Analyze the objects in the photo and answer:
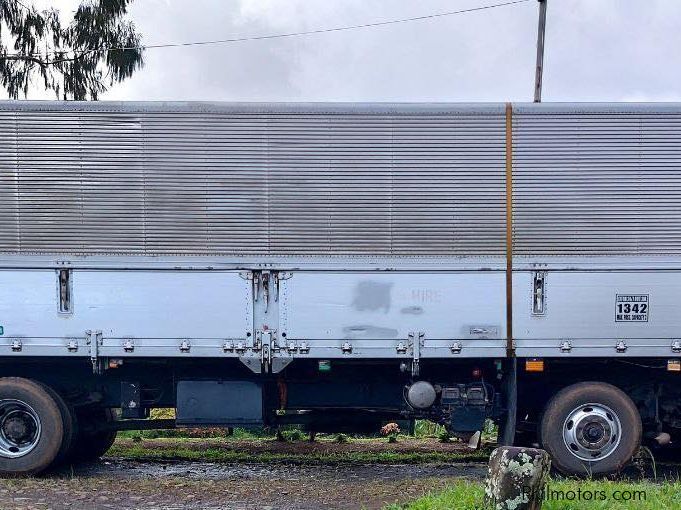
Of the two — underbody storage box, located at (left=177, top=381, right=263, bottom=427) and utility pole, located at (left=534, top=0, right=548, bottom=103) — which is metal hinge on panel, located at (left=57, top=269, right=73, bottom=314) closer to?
underbody storage box, located at (left=177, top=381, right=263, bottom=427)

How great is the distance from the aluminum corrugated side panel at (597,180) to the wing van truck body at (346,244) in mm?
20

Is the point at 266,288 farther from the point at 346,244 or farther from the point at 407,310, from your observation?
the point at 407,310

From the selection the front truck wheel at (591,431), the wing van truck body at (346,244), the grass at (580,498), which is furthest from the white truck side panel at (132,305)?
the front truck wheel at (591,431)

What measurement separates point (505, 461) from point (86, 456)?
5.82 m

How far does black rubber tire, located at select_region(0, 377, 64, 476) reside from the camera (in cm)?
891

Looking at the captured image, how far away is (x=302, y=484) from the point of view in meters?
8.83

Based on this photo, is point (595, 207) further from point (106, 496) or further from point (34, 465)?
point (34, 465)

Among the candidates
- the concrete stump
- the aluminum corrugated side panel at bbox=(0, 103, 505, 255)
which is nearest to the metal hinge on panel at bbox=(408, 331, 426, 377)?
the aluminum corrugated side panel at bbox=(0, 103, 505, 255)

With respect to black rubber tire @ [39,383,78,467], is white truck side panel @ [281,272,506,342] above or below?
above

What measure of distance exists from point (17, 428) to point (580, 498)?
5423 mm

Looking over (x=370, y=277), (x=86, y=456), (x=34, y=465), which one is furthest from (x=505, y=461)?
(x=86, y=456)

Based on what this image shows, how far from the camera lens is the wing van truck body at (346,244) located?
8.75 meters

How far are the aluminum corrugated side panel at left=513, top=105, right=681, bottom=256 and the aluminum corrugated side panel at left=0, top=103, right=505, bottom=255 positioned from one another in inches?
12.7

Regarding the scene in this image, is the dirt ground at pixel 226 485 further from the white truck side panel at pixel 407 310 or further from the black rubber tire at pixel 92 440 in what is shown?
the white truck side panel at pixel 407 310
